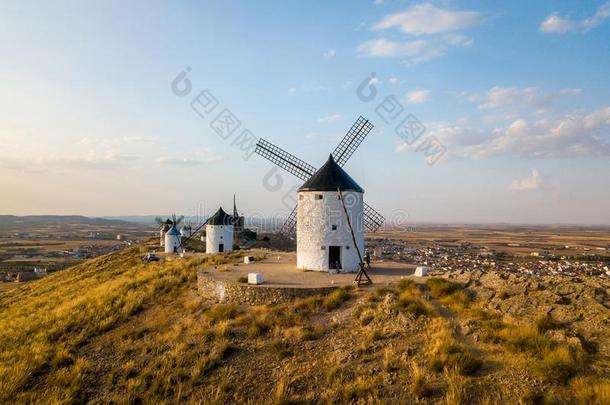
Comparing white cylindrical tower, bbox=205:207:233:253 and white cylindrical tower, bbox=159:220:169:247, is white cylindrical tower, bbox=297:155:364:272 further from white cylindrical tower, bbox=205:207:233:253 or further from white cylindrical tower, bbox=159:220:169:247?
white cylindrical tower, bbox=159:220:169:247

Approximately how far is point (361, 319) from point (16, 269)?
6344 centimetres

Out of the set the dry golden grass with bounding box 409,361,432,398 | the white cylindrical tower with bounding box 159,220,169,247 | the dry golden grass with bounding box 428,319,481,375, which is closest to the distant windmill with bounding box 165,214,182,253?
the white cylindrical tower with bounding box 159,220,169,247

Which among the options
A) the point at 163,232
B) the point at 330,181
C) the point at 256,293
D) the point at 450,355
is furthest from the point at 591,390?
the point at 163,232

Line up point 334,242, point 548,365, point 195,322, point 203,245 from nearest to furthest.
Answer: point 548,365, point 195,322, point 334,242, point 203,245

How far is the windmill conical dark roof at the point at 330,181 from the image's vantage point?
1664cm

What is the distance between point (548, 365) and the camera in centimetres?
709

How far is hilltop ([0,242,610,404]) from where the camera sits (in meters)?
7.33

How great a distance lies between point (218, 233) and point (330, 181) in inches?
658

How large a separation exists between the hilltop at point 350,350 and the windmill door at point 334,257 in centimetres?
377

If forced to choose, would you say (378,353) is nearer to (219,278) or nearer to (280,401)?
(280,401)

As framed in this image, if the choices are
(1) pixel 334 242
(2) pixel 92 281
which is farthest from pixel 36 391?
(2) pixel 92 281

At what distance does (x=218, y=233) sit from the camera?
102 ft

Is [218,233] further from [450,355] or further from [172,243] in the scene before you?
[450,355]

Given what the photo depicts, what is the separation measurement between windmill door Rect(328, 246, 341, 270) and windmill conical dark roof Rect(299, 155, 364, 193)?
2549 mm
